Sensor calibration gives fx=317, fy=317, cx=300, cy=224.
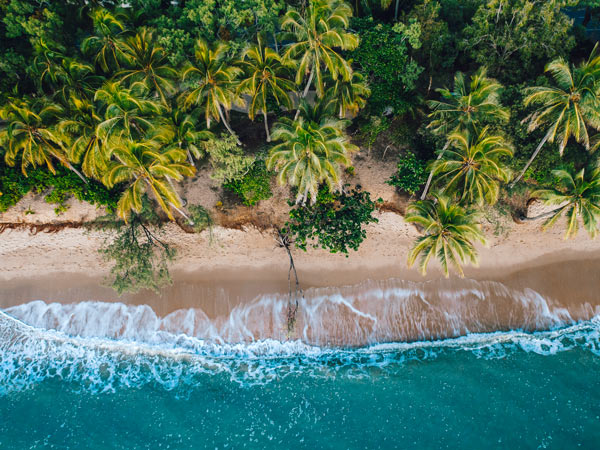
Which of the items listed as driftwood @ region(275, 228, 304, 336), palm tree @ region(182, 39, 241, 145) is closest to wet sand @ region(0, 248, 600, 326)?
driftwood @ region(275, 228, 304, 336)

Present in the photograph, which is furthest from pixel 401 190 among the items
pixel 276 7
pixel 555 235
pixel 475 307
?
pixel 276 7

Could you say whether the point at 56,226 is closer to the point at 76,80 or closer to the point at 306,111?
the point at 76,80

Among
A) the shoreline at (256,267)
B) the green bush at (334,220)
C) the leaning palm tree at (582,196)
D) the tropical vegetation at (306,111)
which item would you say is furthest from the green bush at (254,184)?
the leaning palm tree at (582,196)

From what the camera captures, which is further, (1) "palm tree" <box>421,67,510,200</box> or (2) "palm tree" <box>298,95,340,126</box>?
(2) "palm tree" <box>298,95,340,126</box>

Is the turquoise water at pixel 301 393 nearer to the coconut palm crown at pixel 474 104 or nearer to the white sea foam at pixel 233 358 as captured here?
the white sea foam at pixel 233 358

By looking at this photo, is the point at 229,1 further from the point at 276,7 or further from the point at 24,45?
the point at 24,45

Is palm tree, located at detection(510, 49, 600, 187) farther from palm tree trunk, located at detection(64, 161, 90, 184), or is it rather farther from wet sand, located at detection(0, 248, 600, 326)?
palm tree trunk, located at detection(64, 161, 90, 184)
